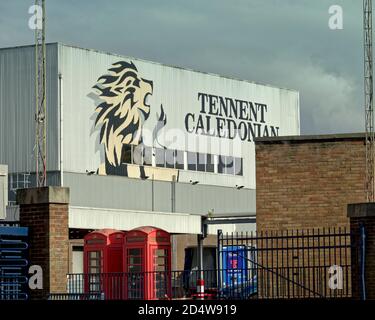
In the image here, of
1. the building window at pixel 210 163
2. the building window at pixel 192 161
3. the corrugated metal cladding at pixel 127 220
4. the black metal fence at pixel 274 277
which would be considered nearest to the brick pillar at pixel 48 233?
the black metal fence at pixel 274 277

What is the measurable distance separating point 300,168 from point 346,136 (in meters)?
1.86

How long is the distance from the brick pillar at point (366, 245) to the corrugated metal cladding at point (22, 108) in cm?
4649

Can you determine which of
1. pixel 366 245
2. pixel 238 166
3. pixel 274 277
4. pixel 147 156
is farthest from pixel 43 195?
pixel 238 166

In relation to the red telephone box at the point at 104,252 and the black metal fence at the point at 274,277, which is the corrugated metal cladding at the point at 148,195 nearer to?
the red telephone box at the point at 104,252

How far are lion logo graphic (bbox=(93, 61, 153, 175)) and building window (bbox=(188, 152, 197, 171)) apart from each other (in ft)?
18.6

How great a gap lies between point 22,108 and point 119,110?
7.02m

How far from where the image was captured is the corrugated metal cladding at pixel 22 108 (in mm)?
72750

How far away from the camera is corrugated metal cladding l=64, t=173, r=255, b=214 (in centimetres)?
7400

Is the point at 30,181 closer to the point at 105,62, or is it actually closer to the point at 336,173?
the point at 105,62

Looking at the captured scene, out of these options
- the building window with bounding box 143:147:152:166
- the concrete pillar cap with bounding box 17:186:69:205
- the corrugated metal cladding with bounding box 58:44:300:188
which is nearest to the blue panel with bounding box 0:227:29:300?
the concrete pillar cap with bounding box 17:186:69:205

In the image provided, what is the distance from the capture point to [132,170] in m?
78.0
